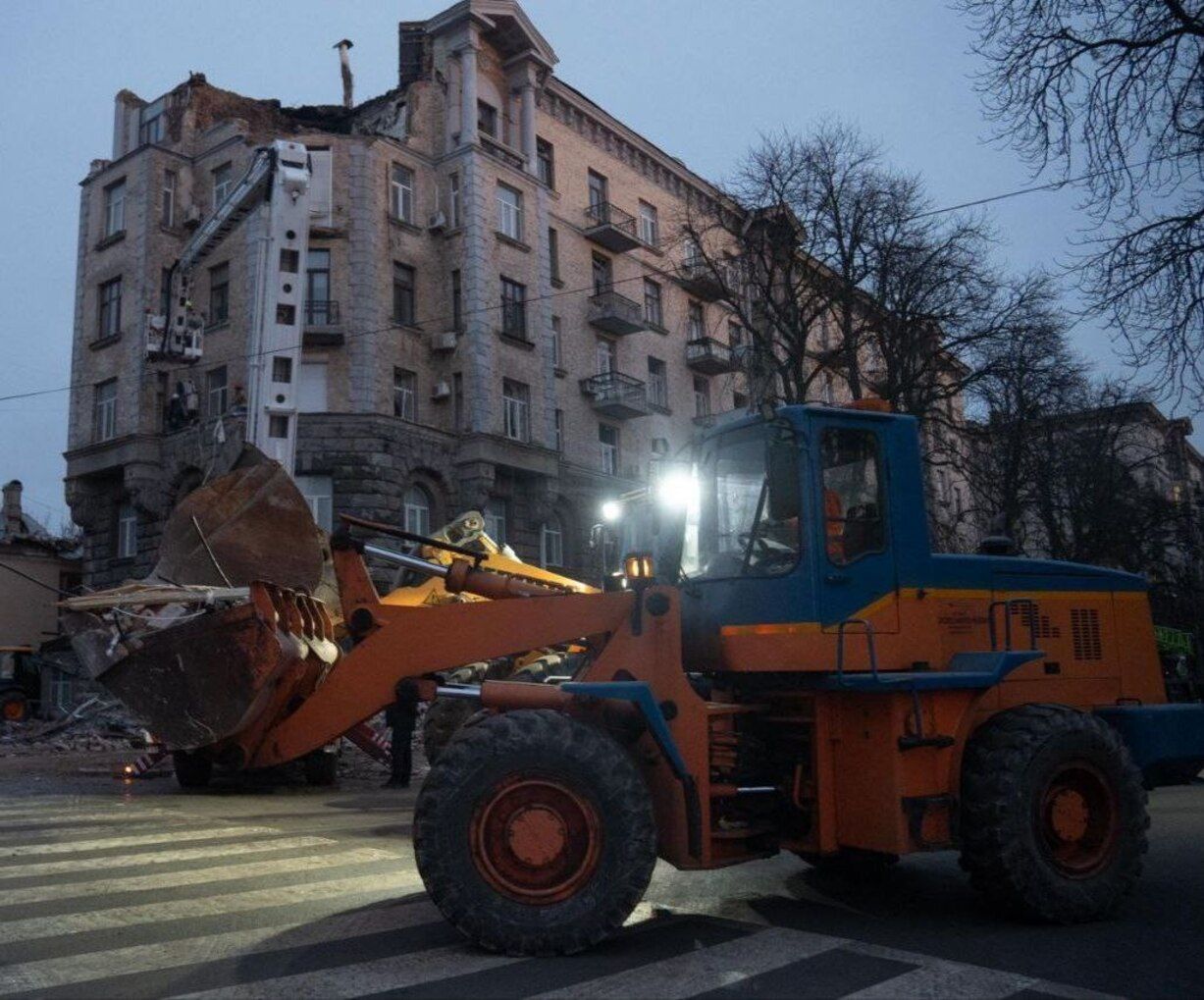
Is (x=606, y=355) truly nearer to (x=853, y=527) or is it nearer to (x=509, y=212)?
(x=509, y=212)

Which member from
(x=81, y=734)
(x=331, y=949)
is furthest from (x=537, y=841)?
(x=81, y=734)

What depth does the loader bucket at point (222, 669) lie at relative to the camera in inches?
339

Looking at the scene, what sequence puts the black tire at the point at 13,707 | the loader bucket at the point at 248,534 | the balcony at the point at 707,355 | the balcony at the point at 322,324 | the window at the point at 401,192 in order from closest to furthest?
the loader bucket at the point at 248,534 → the black tire at the point at 13,707 → the balcony at the point at 322,324 → the window at the point at 401,192 → the balcony at the point at 707,355

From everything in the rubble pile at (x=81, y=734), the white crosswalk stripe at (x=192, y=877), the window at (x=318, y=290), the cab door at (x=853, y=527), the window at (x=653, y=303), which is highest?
the window at (x=653, y=303)

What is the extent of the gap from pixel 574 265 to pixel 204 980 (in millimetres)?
33989

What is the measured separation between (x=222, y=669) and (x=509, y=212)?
27.1 metres

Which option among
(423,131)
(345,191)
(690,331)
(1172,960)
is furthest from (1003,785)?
(690,331)

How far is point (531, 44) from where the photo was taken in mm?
34531

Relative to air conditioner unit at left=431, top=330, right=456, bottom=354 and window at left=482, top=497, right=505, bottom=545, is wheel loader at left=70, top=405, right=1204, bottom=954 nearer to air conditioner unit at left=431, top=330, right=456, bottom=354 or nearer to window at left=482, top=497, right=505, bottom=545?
window at left=482, top=497, right=505, bottom=545

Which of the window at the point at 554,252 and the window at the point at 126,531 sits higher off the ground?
the window at the point at 554,252

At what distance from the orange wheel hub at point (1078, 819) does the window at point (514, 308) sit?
27529mm

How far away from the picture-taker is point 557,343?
35.8 metres

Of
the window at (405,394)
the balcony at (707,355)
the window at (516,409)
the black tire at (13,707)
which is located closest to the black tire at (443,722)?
the black tire at (13,707)

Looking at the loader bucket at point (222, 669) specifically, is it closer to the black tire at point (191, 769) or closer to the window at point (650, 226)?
the black tire at point (191, 769)
